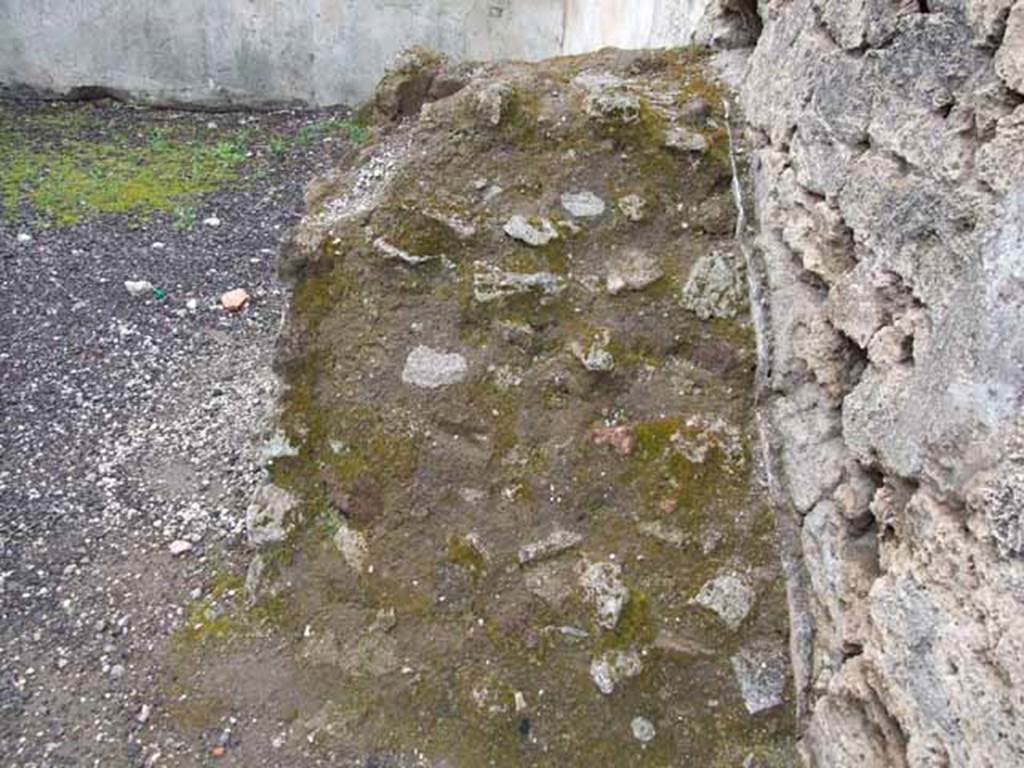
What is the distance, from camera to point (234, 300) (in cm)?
444

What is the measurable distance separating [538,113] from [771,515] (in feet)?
4.35

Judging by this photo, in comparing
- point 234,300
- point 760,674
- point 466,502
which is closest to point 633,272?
point 466,502

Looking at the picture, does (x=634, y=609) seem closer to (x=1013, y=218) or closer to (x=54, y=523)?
(x=1013, y=218)

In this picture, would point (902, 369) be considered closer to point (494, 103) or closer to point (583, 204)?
point (583, 204)

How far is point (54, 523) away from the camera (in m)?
3.12

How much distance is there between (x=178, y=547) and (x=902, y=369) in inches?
82.6

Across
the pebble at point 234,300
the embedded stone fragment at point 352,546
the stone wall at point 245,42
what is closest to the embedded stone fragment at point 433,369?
the embedded stone fragment at point 352,546

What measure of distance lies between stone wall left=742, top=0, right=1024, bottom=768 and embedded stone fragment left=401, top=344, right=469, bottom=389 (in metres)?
0.78

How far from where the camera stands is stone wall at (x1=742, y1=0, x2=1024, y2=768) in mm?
1510

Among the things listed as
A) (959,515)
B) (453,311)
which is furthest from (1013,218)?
(453,311)

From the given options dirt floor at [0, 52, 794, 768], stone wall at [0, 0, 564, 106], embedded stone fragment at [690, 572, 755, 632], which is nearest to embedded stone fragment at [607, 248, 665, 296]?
dirt floor at [0, 52, 794, 768]

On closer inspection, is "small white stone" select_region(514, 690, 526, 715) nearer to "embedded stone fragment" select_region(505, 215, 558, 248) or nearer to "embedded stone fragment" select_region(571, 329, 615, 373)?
"embedded stone fragment" select_region(571, 329, 615, 373)

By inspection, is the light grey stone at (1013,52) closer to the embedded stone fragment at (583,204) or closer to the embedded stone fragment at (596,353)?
the embedded stone fragment at (596,353)

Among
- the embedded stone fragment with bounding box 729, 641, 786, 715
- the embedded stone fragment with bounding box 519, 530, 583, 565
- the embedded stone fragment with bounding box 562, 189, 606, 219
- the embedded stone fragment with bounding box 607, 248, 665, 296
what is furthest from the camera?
the embedded stone fragment with bounding box 562, 189, 606, 219
